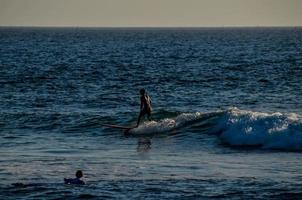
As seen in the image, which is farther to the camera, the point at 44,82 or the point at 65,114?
the point at 44,82

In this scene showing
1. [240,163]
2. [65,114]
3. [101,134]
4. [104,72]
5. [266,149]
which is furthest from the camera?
[104,72]

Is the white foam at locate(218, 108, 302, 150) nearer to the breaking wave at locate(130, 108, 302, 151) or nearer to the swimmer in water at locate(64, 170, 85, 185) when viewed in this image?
the breaking wave at locate(130, 108, 302, 151)

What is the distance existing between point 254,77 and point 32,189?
37683 mm

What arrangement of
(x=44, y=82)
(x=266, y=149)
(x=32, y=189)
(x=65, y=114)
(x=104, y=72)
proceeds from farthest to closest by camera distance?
(x=104, y=72) < (x=44, y=82) < (x=65, y=114) < (x=266, y=149) < (x=32, y=189)

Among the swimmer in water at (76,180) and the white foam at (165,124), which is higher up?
the swimmer in water at (76,180)

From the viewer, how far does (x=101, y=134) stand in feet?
104

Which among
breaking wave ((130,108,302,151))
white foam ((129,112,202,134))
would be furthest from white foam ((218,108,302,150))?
white foam ((129,112,202,134))

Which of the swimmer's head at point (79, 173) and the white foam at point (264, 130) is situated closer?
the swimmer's head at point (79, 173)

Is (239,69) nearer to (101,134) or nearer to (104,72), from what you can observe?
(104,72)

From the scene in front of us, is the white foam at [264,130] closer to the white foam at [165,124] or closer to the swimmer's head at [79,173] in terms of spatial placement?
the white foam at [165,124]

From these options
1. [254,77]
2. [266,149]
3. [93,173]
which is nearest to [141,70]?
[254,77]

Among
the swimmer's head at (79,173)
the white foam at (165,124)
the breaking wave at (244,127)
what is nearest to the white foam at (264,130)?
the breaking wave at (244,127)

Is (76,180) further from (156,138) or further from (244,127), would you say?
(244,127)

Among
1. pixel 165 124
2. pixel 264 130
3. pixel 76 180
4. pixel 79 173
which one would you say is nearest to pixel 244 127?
pixel 264 130
